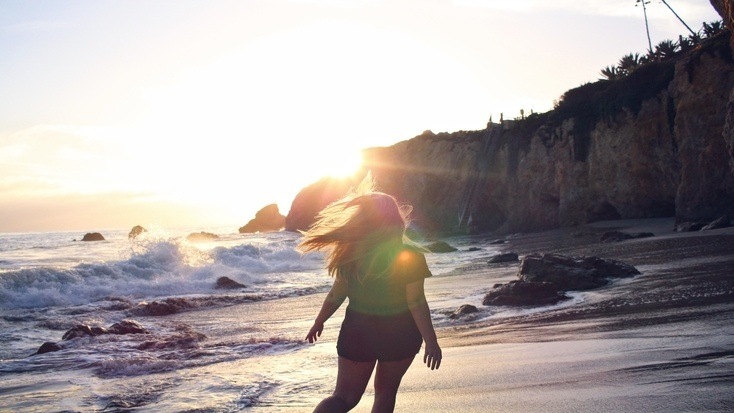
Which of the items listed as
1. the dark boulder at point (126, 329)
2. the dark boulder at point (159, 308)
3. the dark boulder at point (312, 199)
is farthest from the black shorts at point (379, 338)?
the dark boulder at point (312, 199)

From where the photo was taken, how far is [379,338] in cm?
370

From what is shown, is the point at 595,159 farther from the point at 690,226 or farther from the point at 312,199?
the point at 312,199

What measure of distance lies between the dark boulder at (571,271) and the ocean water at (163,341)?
1267 millimetres

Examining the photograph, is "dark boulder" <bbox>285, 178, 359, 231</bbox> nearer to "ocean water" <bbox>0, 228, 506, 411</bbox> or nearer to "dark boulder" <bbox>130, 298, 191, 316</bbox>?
"ocean water" <bbox>0, 228, 506, 411</bbox>

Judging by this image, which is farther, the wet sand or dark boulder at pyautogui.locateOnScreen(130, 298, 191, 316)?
dark boulder at pyautogui.locateOnScreen(130, 298, 191, 316)

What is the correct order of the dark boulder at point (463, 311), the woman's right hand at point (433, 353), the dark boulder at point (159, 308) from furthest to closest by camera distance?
1. the dark boulder at point (159, 308)
2. the dark boulder at point (463, 311)
3. the woman's right hand at point (433, 353)

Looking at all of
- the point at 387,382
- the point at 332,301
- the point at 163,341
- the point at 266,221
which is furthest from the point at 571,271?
the point at 266,221

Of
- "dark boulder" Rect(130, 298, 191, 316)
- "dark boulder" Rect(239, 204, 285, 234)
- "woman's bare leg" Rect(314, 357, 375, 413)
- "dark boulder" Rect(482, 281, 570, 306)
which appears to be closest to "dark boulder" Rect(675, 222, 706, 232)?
"dark boulder" Rect(482, 281, 570, 306)

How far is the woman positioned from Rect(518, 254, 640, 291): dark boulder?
6759 millimetres

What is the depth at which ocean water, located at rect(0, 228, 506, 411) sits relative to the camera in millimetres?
5582

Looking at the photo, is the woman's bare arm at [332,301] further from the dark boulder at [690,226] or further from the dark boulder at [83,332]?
the dark boulder at [690,226]

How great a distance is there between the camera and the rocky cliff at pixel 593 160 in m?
22.1

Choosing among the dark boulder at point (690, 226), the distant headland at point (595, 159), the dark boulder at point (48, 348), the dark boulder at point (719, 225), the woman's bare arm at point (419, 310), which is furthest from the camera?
the distant headland at point (595, 159)

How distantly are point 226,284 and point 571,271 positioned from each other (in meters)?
10.1
